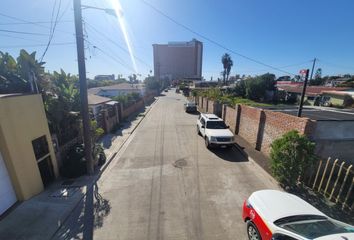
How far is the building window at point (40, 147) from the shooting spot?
268 inches

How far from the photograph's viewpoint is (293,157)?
22.5ft

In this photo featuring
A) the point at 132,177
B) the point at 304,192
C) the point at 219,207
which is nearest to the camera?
the point at 219,207

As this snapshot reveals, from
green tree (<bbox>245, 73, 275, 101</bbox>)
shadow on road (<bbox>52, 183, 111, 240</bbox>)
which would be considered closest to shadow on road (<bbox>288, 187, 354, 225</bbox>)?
shadow on road (<bbox>52, 183, 111, 240</bbox>)

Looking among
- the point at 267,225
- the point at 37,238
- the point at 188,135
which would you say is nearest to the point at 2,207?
the point at 37,238

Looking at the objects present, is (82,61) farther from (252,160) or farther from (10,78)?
(252,160)

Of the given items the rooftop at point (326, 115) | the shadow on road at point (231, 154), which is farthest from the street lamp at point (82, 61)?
the rooftop at point (326, 115)

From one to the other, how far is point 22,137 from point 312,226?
848cm

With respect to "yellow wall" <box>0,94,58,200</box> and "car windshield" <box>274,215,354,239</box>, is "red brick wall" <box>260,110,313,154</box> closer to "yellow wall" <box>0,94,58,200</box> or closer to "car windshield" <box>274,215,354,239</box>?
"car windshield" <box>274,215,354,239</box>

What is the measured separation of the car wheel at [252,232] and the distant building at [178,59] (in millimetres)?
133928

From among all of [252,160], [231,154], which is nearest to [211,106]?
[231,154]

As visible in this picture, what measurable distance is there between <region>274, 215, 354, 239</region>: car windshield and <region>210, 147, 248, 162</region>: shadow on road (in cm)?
A: 588

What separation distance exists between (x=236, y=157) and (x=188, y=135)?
4.94 metres

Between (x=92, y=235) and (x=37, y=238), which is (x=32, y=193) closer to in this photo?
(x=37, y=238)

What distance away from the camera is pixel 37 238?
193 inches
